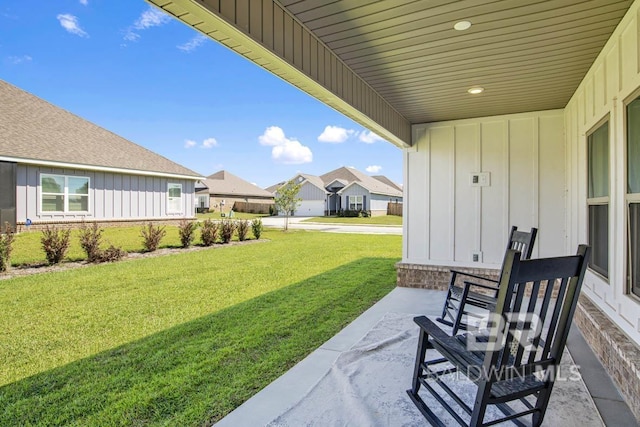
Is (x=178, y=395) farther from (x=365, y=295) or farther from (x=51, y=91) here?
(x=51, y=91)

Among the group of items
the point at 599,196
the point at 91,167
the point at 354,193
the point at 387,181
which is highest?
the point at 387,181

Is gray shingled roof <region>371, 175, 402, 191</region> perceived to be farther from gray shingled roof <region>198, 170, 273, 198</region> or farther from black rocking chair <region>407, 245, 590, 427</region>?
black rocking chair <region>407, 245, 590, 427</region>

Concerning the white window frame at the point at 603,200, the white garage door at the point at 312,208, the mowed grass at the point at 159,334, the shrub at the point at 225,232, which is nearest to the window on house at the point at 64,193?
the shrub at the point at 225,232

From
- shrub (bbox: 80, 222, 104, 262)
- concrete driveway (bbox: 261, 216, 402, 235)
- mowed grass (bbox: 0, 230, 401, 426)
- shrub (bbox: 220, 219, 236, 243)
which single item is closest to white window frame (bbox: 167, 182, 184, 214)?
concrete driveway (bbox: 261, 216, 402, 235)

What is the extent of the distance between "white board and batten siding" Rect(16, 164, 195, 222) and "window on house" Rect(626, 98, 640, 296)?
1290 centimetres

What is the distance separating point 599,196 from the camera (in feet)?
10.4

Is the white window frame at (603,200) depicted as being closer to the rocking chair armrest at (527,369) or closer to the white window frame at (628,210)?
the white window frame at (628,210)

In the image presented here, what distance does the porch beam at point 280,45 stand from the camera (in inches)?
76.8

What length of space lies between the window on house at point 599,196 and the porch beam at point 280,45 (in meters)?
2.18

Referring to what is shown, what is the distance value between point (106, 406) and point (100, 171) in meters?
11.7

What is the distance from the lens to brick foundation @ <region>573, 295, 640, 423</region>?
203cm

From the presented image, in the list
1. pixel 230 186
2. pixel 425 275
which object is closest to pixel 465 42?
pixel 425 275

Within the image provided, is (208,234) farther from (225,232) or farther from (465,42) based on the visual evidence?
(465,42)

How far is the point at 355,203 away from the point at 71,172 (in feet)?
65.0
